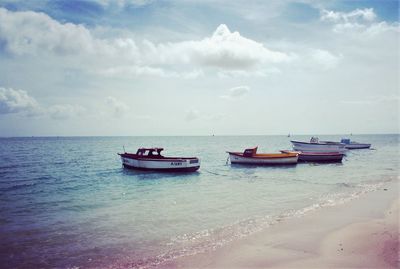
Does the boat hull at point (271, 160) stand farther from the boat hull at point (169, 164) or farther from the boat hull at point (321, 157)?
the boat hull at point (169, 164)

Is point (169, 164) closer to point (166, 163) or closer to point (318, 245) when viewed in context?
point (166, 163)

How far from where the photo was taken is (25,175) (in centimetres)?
3238

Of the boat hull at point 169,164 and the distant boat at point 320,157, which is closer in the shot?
the boat hull at point 169,164

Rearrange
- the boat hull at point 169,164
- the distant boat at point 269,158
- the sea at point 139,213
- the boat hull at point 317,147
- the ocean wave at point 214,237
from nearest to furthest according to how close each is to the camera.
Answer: the ocean wave at point 214,237
the sea at point 139,213
the boat hull at point 169,164
the distant boat at point 269,158
the boat hull at point 317,147

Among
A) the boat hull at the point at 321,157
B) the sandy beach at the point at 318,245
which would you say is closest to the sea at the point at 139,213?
the sandy beach at the point at 318,245

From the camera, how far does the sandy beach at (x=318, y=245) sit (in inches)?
357

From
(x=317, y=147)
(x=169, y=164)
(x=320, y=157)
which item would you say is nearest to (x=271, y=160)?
(x=320, y=157)

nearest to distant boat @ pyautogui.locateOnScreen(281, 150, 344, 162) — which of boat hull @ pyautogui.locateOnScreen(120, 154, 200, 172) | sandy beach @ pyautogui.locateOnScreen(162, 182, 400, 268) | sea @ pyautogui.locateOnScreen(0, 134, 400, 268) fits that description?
sea @ pyautogui.locateOnScreen(0, 134, 400, 268)

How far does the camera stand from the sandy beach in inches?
357

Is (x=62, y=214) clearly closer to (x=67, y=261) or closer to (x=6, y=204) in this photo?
(x=6, y=204)

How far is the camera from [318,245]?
10.5 meters

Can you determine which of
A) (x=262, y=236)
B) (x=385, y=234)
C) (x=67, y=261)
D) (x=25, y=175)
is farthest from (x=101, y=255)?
(x=25, y=175)

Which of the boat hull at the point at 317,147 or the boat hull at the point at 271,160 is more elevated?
the boat hull at the point at 317,147

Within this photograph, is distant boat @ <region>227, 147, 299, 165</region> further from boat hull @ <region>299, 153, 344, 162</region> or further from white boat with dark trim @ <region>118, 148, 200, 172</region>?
white boat with dark trim @ <region>118, 148, 200, 172</region>
